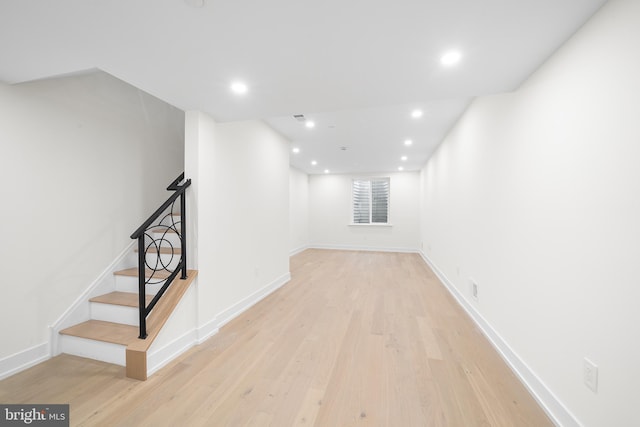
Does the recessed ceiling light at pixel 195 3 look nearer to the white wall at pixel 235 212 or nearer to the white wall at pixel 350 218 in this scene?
the white wall at pixel 235 212

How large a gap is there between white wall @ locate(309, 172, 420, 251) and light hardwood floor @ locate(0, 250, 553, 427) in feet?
16.0

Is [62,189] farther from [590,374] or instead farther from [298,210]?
[298,210]

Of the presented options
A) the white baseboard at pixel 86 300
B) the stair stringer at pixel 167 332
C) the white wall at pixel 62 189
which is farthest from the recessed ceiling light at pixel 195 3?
the white baseboard at pixel 86 300

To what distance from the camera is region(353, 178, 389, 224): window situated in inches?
312

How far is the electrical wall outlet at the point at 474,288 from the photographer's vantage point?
2.68 m

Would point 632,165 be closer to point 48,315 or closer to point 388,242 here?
point 48,315

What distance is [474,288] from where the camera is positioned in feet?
9.05

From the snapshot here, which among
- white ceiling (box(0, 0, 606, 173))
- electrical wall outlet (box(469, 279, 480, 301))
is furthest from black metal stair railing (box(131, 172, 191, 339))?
electrical wall outlet (box(469, 279, 480, 301))

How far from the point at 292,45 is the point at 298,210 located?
19.9 feet

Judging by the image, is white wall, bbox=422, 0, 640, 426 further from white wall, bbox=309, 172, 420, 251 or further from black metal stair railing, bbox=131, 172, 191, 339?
white wall, bbox=309, 172, 420, 251

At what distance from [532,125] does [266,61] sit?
188 centimetres

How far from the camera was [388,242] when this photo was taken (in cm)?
775

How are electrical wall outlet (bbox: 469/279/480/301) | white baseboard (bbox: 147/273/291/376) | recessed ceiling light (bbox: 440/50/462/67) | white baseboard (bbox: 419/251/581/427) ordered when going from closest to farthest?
white baseboard (bbox: 419/251/581/427)
recessed ceiling light (bbox: 440/50/462/67)
white baseboard (bbox: 147/273/291/376)
electrical wall outlet (bbox: 469/279/480/301)

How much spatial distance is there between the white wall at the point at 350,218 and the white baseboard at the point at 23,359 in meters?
6.63
